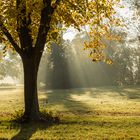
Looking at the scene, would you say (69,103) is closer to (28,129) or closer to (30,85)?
(30,85)

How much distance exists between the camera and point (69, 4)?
21547 mm

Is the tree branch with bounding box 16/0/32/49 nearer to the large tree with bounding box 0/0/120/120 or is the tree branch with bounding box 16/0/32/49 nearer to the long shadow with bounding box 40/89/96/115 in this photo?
the large tree with bounding box 0/0/120/120

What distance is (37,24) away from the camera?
2430 centimetres

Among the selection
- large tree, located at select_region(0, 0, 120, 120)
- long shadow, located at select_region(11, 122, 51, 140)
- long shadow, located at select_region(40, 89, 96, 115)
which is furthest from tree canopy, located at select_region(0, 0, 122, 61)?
long shadow, located at select_region(40, 89, 96, 115)

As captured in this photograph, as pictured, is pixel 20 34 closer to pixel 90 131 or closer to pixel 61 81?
pixel 90 131

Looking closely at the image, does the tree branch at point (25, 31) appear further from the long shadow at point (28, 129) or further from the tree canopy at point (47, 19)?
the long shadow at point (28, 129)

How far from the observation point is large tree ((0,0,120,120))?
21.2 m

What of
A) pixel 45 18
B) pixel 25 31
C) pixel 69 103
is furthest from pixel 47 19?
pixel 69 103

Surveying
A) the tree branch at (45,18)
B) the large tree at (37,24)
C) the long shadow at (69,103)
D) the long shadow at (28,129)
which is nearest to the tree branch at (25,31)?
the large tree at (37,24)

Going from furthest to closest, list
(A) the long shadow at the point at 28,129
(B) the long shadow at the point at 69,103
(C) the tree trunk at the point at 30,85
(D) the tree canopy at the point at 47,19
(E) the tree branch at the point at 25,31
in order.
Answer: (B) the long shadow at the point at 69,103 → (C) the tree trunk at the point at 30,85 → (E) the tree branch at the point at 25,31 → (D) the tree canopy at the point at 47,19 → (A) the long shadow at the point at 28,129

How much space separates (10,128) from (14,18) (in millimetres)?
5688

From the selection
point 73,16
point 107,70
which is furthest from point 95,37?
point 107,70

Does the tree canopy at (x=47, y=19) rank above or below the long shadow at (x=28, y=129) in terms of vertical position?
above

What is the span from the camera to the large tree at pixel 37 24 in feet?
69.7
